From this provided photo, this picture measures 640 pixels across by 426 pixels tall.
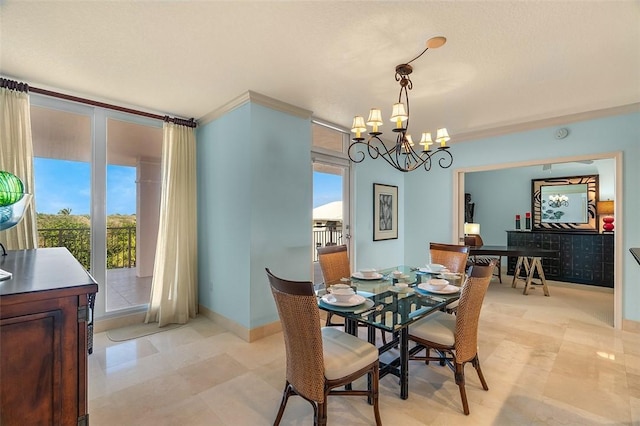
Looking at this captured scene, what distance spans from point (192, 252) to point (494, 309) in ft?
14.1

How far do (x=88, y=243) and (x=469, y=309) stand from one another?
153 inches

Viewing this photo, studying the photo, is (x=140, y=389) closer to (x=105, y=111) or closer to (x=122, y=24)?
(x=122, y=24)

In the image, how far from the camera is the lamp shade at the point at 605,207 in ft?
18.1

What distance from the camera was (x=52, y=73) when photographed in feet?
8.75

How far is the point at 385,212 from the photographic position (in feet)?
16.9

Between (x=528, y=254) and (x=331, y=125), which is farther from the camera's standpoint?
(x=528, y=254)

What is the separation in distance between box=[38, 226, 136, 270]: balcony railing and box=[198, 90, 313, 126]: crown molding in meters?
1.75

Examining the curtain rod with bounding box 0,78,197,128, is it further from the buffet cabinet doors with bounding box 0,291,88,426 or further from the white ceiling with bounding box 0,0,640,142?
the buffet cabinet doors with bounding box 0,291,88,426

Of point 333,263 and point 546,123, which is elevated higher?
point 546,123

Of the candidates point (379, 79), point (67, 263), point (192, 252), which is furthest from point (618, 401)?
point (192, 252)

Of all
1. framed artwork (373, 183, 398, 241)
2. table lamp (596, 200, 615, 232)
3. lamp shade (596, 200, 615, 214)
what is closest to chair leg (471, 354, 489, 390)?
framed artwork (373, 183, 398, 241)

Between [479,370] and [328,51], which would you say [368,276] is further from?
[328,51]

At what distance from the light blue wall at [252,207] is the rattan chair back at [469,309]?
1958mm

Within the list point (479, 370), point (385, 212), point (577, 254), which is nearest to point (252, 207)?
point (479, 370)
